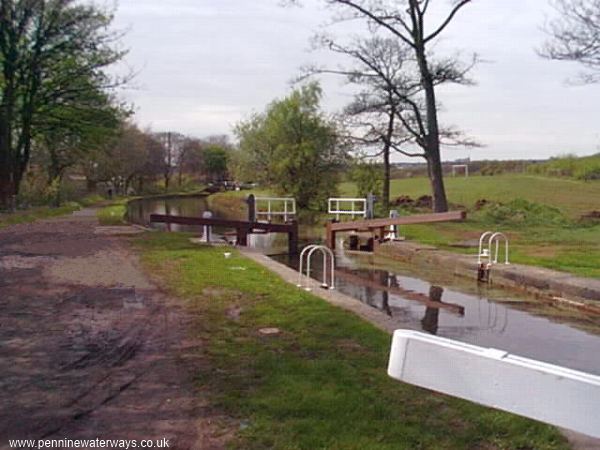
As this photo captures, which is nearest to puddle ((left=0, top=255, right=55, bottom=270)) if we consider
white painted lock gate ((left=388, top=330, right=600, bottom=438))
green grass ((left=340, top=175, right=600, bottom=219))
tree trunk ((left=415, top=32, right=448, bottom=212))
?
white painted lock gate ((left=388, top=330, right=600, bottom=438))

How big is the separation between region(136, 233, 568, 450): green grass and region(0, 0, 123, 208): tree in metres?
22.6

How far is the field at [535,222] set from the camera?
14.8m

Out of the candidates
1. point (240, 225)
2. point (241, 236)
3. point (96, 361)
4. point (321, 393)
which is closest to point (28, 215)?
point (241, 236)

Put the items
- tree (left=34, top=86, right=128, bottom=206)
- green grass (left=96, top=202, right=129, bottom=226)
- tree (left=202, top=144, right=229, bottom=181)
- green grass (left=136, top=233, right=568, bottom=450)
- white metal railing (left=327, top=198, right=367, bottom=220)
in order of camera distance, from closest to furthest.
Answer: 1. green grass (left=136, top=233, right=568, bottom=450)
2. white metal railing (left=327, top=198, right=367, bottom=220)
3. green grass (left=96, top=202, right=129, bottom=226)
4. tree (left=34, top=86, right=128, bottom=206)
5. tree (left=202, top=144, right=229, bottom=181)

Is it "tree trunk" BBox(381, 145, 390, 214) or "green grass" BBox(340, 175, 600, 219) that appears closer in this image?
"tree trunk" BBox(381, 145, 390, 214)

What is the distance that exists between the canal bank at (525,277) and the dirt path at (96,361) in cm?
629

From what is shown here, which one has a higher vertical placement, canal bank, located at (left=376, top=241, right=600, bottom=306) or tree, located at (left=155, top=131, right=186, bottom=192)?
tree, located at (left=155, top=131, right=186, bottom=192)

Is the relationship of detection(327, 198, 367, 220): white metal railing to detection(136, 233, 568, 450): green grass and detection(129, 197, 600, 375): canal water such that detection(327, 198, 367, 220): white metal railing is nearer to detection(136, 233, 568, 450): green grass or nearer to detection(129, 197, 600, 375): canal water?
detection(129, 197, 600, 375): canal water

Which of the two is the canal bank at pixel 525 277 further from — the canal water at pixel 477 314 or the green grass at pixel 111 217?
the green grass at pixel 111 217

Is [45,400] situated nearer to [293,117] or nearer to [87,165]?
[293,117]

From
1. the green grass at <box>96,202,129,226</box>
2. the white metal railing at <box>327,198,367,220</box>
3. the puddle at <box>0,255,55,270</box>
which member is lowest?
the puddle at <box>0,255,55,270</box>

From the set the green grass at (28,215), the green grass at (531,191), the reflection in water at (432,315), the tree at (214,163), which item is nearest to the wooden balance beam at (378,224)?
the reflection in water at (432,315)

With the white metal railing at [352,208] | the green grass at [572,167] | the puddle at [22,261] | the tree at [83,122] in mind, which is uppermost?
the tree at [83,122]

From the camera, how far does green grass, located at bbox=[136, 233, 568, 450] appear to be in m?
3.73
